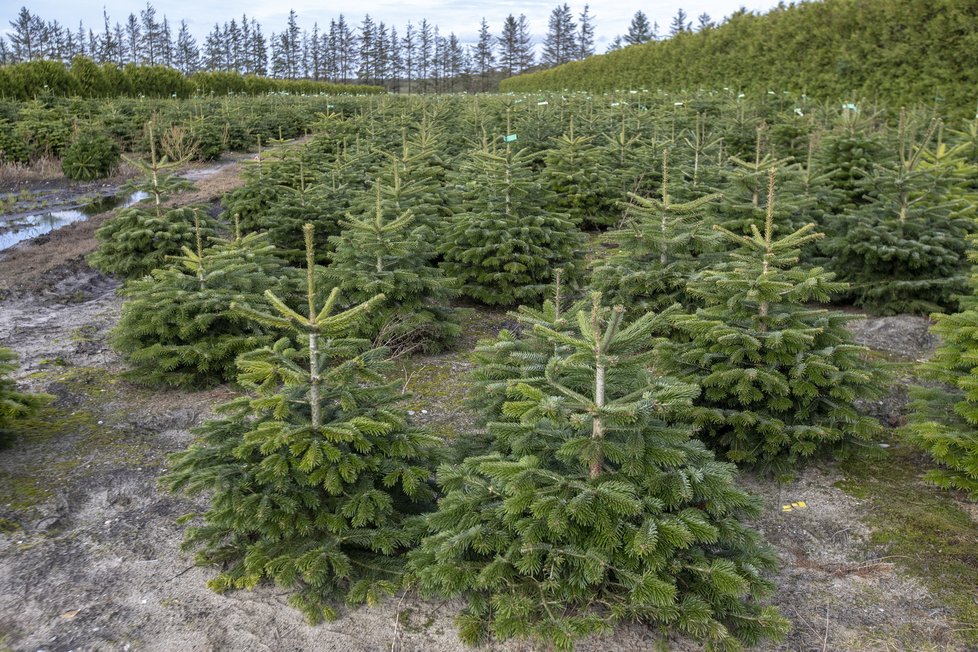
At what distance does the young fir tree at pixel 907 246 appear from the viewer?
6699 mm

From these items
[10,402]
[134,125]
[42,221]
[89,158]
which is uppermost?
[134,125]

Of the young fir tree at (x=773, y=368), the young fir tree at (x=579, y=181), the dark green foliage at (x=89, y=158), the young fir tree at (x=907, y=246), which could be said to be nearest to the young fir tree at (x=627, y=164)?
the young fir tree at (x=579, y=181)

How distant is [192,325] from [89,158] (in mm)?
14424

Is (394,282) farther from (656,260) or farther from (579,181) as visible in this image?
(579,181)

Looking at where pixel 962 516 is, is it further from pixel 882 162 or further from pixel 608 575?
pixel 882 162

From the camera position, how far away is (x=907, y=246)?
668 centimetres

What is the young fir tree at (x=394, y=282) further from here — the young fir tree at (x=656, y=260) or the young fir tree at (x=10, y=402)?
the young fir tree at (x=10, y=402)

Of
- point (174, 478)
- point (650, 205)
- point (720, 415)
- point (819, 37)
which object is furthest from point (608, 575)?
point (819, 37)

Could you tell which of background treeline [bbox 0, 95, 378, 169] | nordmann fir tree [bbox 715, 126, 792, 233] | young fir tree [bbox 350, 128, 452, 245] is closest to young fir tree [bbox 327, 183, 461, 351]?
young fir tree [bbox 350, 128, 452, 245]

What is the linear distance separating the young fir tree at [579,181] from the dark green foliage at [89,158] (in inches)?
510

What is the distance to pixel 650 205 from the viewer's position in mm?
5781

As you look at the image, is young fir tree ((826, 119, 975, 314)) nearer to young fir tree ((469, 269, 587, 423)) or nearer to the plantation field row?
the plantation field row

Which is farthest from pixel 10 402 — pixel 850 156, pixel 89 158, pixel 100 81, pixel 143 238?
pixel 100 81

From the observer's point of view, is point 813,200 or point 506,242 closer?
point 506,242
